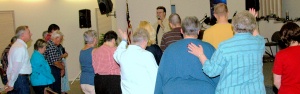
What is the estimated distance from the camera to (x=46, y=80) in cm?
573

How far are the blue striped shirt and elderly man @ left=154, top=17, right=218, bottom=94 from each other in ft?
0.30

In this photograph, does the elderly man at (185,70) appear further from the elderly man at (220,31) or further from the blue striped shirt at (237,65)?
the elderly man at (220,31)

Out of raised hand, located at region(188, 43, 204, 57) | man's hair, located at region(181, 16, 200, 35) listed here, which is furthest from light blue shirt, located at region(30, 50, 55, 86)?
raised hand, located at region(188, 43, 204, 57)

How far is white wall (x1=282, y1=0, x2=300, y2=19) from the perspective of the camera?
966cm

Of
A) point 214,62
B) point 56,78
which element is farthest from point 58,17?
point 214,62

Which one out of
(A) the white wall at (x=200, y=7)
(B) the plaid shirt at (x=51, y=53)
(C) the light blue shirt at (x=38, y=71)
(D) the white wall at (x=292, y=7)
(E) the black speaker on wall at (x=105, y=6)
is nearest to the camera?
(C) the light blue shirt at (x=38, y=71)

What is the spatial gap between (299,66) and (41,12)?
874 centimetres

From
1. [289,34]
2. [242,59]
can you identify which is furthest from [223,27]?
[242,59]

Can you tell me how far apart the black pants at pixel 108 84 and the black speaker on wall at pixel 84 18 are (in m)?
6.08

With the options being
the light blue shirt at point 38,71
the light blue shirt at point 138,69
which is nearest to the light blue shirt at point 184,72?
the light blue shirt at point 138,69

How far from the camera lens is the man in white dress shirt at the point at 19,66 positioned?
4.82m

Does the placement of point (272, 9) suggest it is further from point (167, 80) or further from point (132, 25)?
point (167, 80)

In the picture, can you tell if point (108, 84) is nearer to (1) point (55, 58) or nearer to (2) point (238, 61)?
(2) point (238, 61)

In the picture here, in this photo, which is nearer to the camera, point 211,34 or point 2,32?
point 211,34
